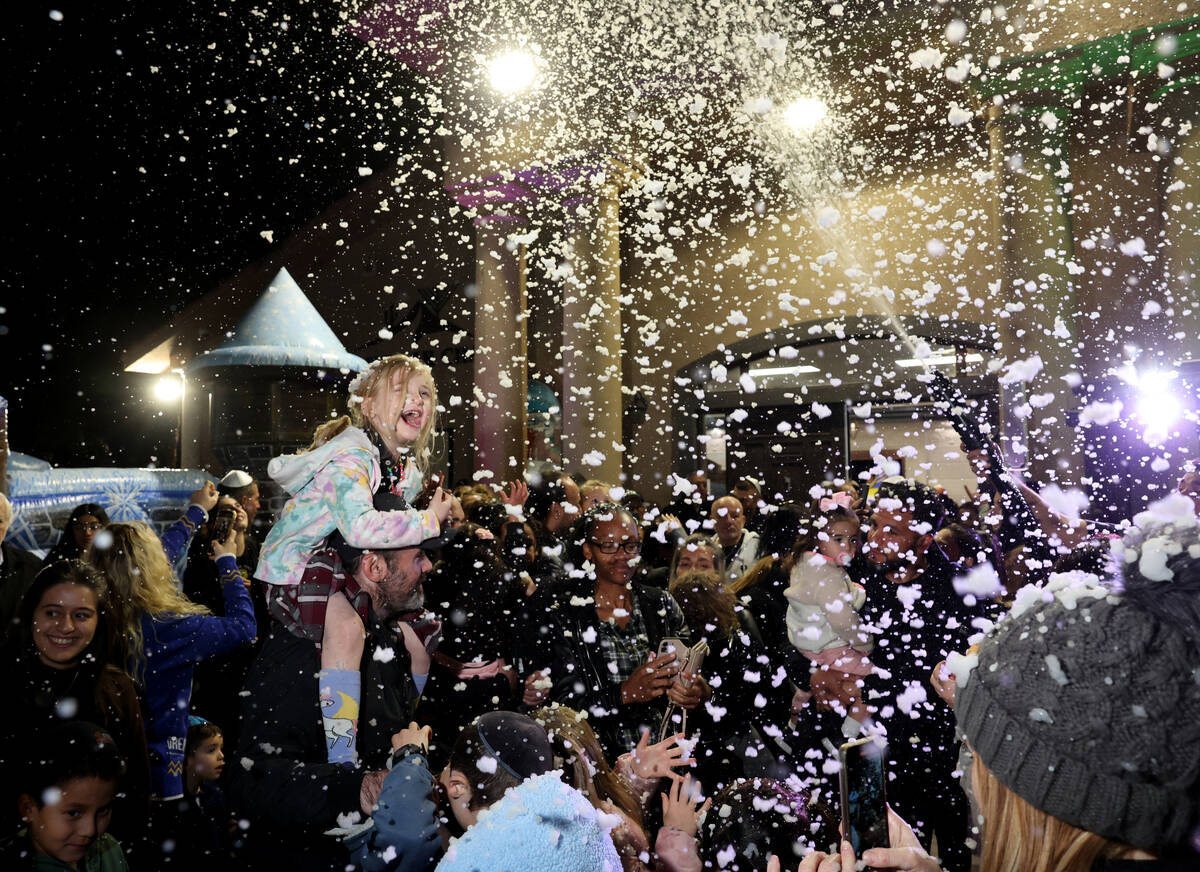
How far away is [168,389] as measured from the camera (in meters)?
14.5

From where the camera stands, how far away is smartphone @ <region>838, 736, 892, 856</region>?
1632 mm

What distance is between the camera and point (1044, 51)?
8648 millimetres

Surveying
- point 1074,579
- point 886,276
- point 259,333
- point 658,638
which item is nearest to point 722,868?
point 658,638

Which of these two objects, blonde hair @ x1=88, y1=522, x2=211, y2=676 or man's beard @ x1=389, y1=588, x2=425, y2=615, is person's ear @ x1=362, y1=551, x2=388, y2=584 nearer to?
man's beard @ x1=389, y1=588, x2=425, y2=615

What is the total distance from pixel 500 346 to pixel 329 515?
9.71 meters

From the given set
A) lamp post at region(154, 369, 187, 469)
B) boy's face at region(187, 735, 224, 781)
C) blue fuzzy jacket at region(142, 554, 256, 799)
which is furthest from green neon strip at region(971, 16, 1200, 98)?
lamp post at region(154, 369, 187, 469)

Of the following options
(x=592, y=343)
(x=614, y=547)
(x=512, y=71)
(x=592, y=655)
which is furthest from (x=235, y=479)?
(x=512, y=71)

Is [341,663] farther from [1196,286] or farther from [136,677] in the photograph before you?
[1196,286]

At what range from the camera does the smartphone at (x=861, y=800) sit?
64.2 inches

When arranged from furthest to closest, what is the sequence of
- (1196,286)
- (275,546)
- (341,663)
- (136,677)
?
(1196,286) < (136,677) < (275,546) < (341,663)

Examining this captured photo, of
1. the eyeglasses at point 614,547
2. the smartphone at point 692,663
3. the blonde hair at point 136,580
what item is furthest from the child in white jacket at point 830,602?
the blonde hair at point 136,580

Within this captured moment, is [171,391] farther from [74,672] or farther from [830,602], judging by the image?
[830,602]

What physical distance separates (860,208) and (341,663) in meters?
11.2

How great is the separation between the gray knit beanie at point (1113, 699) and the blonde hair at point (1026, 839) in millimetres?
35
